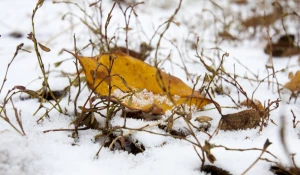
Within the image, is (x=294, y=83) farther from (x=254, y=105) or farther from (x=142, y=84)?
(x=142, y=84)

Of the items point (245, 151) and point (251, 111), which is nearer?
point (245, 151)

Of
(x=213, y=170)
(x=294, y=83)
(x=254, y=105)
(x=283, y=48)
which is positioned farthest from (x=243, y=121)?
(x=283, y=48)

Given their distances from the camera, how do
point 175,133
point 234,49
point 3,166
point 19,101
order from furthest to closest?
point 234,49
point 19,101
point 175,133
point 3,166

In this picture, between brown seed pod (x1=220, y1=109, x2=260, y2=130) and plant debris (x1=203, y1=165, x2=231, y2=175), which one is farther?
brown seed pod (x1=220, y1=109, x2=260, y2=130)

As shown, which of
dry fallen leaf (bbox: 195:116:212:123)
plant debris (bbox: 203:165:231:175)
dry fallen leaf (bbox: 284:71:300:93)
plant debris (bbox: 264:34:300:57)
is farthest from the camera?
plant debris (bbox: 264:34:300:57)

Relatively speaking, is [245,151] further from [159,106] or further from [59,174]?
[59,174]

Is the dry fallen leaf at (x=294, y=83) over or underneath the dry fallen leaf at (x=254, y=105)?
over

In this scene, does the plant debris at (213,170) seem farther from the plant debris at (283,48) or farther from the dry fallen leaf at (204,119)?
the plant debris at (283,48)

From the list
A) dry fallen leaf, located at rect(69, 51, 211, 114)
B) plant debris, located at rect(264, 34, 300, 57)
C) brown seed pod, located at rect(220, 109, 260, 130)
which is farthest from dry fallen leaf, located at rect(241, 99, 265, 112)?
plant debris, located at rect(264, 34, 300, 57)

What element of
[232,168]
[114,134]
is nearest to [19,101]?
[114,134]

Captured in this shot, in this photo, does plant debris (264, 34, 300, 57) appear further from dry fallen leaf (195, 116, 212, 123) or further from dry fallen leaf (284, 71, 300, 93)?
dry fallen leaf (195, 116, 212, 123)

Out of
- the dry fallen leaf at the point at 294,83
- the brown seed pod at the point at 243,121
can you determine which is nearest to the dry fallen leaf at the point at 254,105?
the brown seed pod at the point at 243,121
